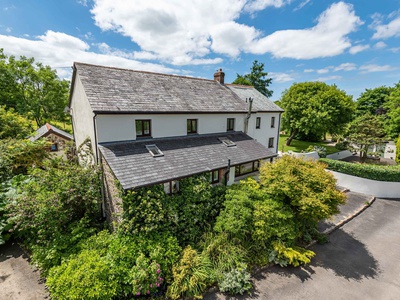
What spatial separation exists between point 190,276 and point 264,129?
17330 millimetres

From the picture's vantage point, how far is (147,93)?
14.1 meters

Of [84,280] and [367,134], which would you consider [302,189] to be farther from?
[367,134]

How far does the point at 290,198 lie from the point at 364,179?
13393 millimetres

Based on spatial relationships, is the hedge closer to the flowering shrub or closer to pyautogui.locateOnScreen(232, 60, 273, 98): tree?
the flowering shrub

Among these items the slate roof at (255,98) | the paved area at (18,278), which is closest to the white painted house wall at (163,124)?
the slate roof at (255,98)

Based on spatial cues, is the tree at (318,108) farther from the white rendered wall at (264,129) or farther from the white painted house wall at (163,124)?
the white painted house wall at (163,124)

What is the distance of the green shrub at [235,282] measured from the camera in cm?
876

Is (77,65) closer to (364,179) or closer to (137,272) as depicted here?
(137,272)

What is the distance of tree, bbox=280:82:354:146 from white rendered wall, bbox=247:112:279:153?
9.08m

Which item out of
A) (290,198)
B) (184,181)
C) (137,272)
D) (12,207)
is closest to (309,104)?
(290,198)

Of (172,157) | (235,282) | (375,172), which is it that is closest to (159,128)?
(172,157)

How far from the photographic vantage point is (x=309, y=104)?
29.6 m

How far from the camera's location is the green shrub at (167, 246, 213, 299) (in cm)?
838

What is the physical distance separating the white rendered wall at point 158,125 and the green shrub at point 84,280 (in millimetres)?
6394
